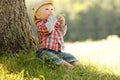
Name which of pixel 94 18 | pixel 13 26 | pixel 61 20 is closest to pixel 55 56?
pixel 61 20

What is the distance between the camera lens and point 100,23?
6019cm

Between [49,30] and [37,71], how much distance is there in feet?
2.30

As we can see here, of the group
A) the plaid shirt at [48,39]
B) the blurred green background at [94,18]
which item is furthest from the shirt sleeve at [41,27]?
the blurred green background at [94,18]

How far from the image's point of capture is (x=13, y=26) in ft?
19.8

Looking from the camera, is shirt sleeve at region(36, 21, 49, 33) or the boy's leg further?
the boy's leg

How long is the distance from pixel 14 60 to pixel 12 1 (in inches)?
32.2

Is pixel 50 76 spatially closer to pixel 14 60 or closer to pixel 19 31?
pixel 14 60

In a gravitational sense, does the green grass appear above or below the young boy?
below

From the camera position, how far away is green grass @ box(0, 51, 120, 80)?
532cm

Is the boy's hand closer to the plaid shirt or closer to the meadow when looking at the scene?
the plaid shirt

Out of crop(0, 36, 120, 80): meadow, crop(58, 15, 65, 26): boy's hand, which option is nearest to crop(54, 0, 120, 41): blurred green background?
crop(58, 15, 65, 26): boy's hand

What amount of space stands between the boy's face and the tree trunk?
0.20 m

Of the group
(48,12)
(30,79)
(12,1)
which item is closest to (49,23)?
(48,12)

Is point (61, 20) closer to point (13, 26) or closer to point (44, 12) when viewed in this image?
point (44, 12)
